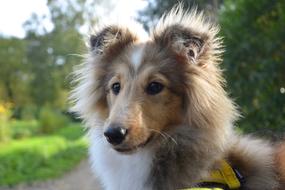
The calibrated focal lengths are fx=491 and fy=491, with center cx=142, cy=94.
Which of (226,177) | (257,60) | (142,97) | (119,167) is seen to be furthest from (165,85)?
(257,60)

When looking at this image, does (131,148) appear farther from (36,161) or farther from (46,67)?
(46,67)

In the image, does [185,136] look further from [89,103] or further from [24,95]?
[24,95]

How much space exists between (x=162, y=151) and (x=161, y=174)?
20 centimetres

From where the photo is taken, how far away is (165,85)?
4.06m

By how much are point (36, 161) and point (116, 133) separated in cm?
1197

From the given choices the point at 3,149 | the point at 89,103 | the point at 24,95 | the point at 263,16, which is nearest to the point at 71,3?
the point at 3,149

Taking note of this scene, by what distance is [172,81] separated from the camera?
4117mm

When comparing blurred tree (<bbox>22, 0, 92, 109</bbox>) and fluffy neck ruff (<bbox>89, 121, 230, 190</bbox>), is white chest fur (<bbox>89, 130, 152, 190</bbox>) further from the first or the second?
blurred tree (<bbox>22, 0, 92, 109</bbox>)

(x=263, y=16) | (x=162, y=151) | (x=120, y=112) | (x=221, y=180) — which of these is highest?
(x=263, y=16)

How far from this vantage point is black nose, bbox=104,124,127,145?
144 inches

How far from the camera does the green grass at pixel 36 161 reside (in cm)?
1347

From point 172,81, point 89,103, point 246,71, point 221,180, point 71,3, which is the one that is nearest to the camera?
point 221,180

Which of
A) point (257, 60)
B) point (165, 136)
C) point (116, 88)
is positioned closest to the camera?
point (165, 136)

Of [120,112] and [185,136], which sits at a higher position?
[120,112]
